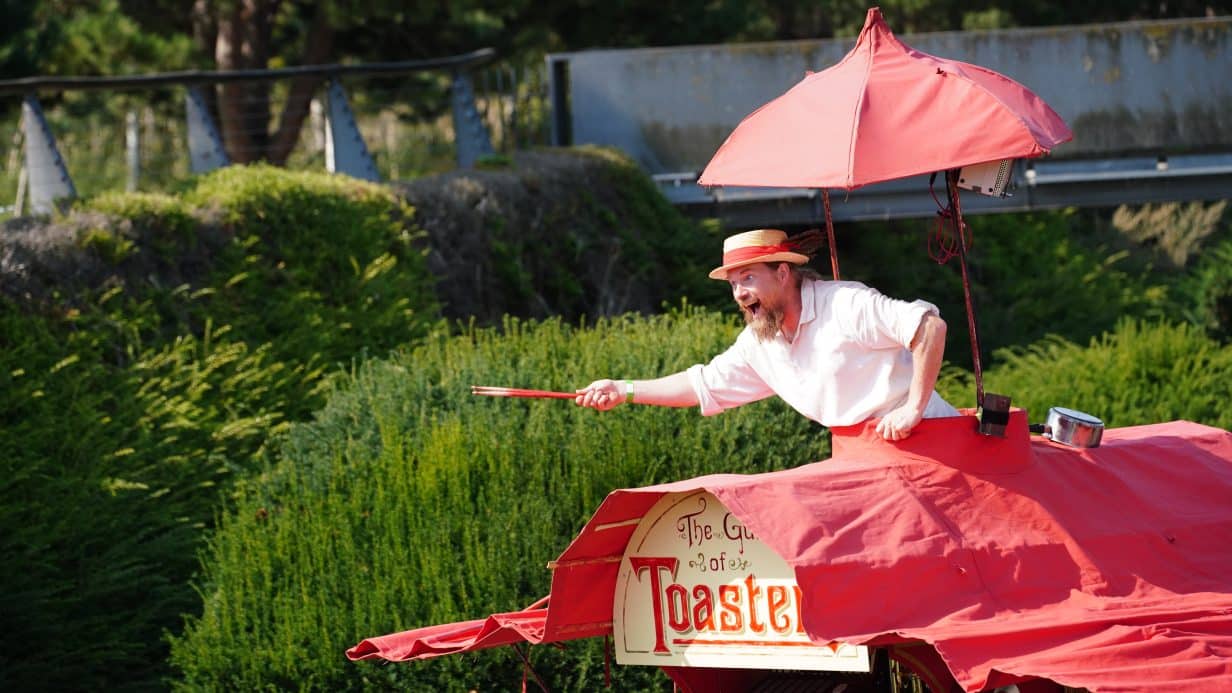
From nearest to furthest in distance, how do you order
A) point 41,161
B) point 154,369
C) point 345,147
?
point 154,369, point 41,161, point 345,147

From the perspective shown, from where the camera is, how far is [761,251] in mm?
6371

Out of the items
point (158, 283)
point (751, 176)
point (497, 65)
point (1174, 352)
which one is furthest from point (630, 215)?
point (751, 176)

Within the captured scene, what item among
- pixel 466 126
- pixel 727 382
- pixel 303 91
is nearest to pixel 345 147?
pixel 466 126

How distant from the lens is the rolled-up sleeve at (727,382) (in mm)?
6727

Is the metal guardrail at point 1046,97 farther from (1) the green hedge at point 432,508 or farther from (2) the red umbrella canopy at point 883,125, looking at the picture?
(2) the red umbrella canopy at point 883,125

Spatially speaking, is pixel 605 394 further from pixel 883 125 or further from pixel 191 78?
pixel 191 78

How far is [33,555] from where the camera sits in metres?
9.48

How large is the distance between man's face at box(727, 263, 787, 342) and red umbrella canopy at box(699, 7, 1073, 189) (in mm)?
331

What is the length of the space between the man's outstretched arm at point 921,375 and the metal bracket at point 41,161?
7383mm

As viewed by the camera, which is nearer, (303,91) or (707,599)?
(707,599)

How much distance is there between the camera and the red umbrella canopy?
6219 millimetres

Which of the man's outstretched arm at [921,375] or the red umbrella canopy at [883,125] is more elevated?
the red umbrella canopy at [883,125]

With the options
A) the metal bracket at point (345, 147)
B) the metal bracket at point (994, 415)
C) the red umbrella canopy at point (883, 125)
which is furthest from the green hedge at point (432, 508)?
A: the metal bracket at point (345, 147)

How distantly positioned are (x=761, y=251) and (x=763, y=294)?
0.51 feet
